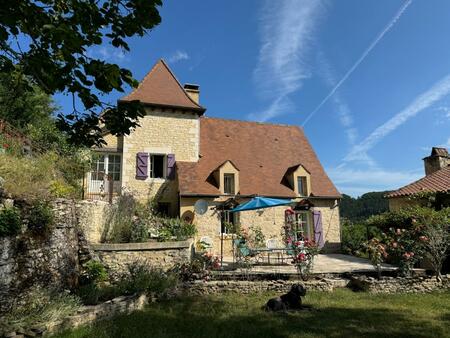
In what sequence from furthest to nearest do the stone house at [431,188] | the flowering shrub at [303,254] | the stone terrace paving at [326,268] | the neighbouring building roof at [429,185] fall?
the neighbouring building roof at [429,185] → the stone house at [431,188] → the stone terrace paving at [326,268] → the flowering shrub at [303,254]

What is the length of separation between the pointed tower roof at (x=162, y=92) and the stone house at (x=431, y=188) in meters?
10.4

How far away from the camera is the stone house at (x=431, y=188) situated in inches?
511

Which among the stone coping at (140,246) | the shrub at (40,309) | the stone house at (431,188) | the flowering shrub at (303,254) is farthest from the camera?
the stone house at (431,188)

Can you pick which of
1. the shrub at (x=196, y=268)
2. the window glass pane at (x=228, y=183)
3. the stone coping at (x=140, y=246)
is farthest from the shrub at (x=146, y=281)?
the window glass pane at (x=228, y=183)

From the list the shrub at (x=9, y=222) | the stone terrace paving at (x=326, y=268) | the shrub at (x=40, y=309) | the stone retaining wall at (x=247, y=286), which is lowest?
the stone retaining wall at (x=247, y=286)

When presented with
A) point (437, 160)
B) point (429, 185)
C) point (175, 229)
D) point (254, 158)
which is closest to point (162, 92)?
point (254, 158)

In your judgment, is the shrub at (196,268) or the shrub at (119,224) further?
the shrub at (119,224)

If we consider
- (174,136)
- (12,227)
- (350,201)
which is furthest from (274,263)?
(350,201)

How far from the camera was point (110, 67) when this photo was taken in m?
2.77

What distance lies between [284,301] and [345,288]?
3192 mm

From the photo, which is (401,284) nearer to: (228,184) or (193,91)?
(228,184)

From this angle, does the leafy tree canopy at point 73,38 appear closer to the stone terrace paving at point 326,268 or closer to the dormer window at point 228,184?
the stone terrace paving at point 326,268

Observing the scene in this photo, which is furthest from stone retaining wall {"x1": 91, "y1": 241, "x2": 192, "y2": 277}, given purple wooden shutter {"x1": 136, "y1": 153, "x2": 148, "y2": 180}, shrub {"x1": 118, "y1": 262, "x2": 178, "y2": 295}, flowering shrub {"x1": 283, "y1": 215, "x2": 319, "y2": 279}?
purple wooden shutter {"x1": 136, "y1": 153, "x2": 148, "y2": 180}

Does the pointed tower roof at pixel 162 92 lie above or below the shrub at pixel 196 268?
above
